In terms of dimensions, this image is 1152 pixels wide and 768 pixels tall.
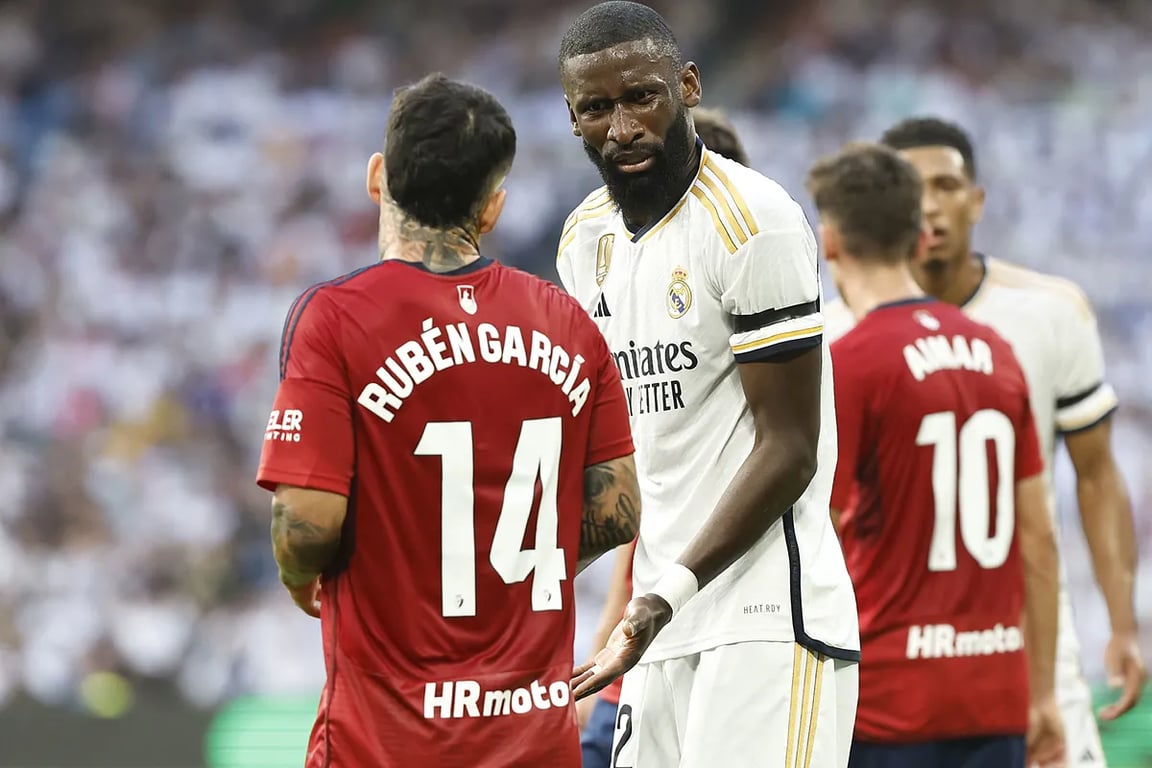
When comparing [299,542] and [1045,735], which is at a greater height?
[299,542]

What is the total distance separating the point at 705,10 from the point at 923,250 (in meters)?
8.88

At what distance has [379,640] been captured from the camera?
2.74 metres

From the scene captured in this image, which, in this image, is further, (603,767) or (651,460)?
(603,767)

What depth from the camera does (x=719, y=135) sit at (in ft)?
14.8

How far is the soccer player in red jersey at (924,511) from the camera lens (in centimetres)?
404

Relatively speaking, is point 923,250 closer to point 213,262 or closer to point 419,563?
point 419,563

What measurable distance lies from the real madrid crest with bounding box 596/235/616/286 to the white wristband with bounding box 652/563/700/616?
0.79m

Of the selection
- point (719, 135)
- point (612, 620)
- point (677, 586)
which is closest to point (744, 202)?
point (677, 586)

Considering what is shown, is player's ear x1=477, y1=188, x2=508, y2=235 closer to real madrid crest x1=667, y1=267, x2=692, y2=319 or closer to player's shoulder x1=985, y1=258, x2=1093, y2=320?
real madrid crest x1=667, y1=267, x2=692, y2=319

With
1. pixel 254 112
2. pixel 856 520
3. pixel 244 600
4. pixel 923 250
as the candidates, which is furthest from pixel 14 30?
pixel 856 520

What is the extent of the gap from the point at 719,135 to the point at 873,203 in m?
0.51

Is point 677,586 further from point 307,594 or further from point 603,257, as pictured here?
point 603,257

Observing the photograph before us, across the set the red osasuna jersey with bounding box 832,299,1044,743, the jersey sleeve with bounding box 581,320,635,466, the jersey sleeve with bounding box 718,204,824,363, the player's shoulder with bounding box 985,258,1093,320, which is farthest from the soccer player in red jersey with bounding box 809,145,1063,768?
the jersey sleeve with bounding box 581,320,635,466

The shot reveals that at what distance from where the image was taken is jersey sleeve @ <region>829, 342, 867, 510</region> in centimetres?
401
